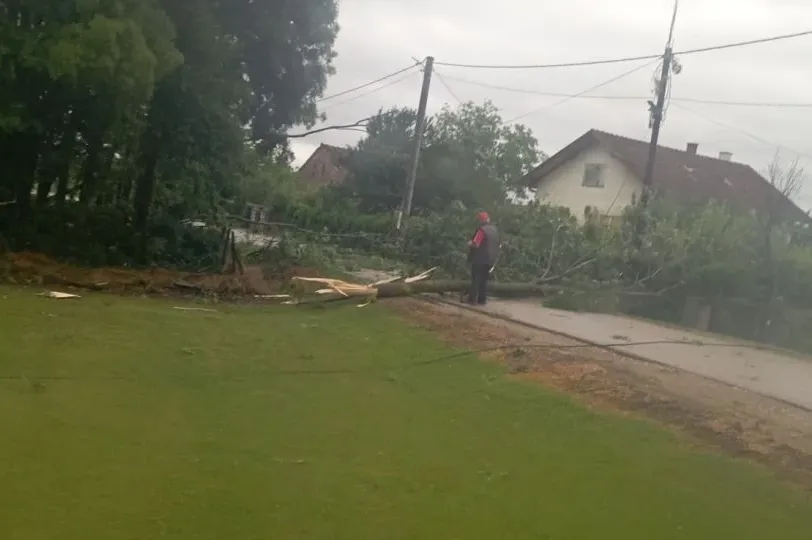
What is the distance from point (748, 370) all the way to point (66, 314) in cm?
955

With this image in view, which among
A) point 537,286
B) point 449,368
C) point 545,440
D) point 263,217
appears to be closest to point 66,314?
point 449,368

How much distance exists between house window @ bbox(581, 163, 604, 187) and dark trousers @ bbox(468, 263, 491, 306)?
20.8 metres

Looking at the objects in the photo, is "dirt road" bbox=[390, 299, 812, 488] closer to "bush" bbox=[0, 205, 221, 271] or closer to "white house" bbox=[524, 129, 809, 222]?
"bush" bbox=[0, 205, 221, 271]

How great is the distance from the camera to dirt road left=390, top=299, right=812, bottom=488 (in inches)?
331

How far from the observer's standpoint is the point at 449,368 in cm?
1095

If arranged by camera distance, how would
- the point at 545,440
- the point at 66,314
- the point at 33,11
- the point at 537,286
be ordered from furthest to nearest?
the point at 537,286
the point at 33,11
the point at 66,314
the point at 545,440

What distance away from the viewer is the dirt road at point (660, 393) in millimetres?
8406

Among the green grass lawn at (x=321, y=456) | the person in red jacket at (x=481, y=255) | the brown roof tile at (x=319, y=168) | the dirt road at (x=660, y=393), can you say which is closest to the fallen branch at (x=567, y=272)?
the person in red jacket at (x=481, y=255)

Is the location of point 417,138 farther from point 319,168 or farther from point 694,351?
point 319,168

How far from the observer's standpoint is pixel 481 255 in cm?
1658

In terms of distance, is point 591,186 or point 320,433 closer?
point 320,433

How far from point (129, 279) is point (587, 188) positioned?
24901 mm

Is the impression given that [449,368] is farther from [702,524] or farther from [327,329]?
[702,524]

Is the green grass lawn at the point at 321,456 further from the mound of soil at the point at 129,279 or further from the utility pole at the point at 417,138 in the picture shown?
the utility pole at the point at 417,138
